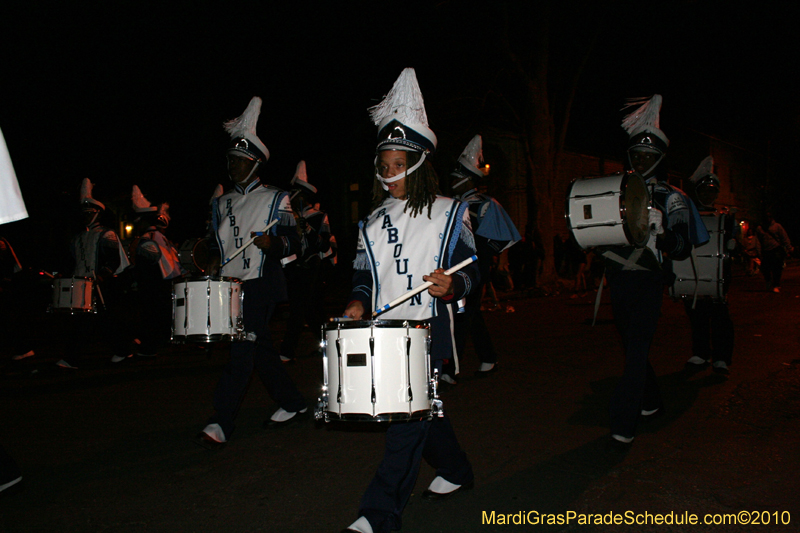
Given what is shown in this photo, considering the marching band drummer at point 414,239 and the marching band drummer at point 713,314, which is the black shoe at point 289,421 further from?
the marching band drummer at point 713,314

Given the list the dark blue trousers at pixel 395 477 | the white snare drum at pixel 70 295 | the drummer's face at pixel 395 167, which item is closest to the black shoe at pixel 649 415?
the dark blue trousers at pixel 395 477

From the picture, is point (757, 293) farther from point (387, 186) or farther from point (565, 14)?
point (387, 186)

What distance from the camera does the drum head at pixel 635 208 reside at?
442 cm

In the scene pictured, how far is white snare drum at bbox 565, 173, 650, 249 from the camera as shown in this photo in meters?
4.41

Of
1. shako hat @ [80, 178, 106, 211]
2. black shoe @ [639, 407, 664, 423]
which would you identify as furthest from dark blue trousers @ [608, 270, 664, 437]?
shako hat @ [80, 178, 106, 211]

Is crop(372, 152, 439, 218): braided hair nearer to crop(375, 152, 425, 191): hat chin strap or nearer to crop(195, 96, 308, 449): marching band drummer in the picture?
crop(375, 152, 425, 191): hat chin strap

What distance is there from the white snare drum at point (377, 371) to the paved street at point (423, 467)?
179mm

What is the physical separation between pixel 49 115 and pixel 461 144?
13657 millimetres

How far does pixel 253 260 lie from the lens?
4.95 metres

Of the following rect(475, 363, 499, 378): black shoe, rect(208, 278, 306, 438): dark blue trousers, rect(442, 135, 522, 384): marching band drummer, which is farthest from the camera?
rect(475, 363, 499, 378): black shoe

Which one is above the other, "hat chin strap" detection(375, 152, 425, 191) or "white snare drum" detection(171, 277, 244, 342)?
"hat chin strap" detection(375, 152, 425, 191)

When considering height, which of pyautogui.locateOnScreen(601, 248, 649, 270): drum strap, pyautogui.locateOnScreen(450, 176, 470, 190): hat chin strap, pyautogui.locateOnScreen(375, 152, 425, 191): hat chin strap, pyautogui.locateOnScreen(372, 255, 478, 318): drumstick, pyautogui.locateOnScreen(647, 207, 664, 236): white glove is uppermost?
pyautogui.locateOnScreen(450, 176, 470, 190): hat chin strap

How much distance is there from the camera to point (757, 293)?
56.4 ft

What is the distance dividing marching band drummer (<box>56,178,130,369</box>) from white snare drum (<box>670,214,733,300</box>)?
265 inches
